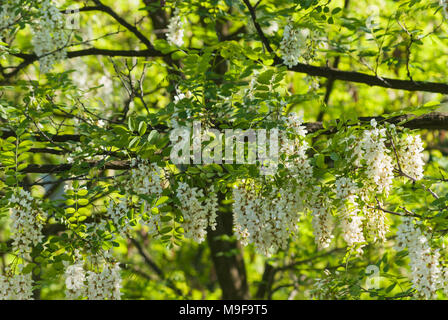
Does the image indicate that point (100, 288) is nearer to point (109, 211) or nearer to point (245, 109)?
point (109, 211)

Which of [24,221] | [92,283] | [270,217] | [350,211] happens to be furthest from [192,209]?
[24,221]

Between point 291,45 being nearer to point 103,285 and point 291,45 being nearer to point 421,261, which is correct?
point 421,261

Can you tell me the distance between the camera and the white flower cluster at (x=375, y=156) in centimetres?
305

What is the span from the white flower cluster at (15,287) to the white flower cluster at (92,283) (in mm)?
370

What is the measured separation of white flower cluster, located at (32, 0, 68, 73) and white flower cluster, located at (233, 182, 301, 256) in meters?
2.68

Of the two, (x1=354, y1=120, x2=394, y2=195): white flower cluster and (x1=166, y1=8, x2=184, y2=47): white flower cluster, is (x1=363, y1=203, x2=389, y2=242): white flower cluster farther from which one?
(x1=166, y1=8, x2=184, y2=47): white flower cluster

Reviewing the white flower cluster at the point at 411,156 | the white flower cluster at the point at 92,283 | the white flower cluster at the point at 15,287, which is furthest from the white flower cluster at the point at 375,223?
the white flower cluster at the point at 15,287

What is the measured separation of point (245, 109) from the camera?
11.1 feet

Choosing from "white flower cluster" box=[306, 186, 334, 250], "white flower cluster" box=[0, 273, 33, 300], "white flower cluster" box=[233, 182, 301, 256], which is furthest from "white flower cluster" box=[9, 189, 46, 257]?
"white flower cluster" box=[306, 186, 334, 250]

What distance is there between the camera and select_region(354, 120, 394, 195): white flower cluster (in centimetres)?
305

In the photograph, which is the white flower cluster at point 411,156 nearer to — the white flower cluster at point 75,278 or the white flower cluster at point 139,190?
the white flower cluster at point 139,190

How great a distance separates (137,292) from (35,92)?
16.3 feet

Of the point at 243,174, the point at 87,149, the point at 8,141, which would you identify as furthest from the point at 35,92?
the point at 243,174

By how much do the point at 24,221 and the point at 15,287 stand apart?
1.91 feet
